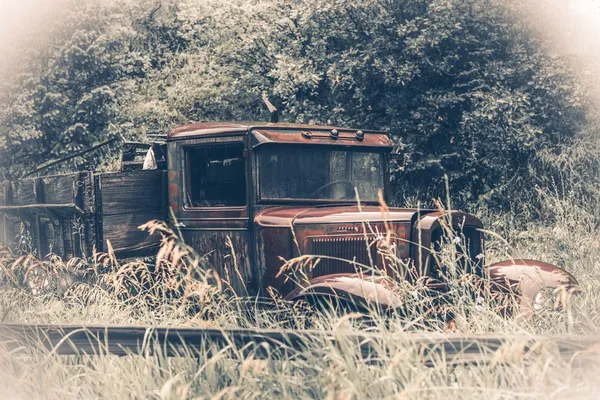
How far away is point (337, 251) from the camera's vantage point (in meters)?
5.61

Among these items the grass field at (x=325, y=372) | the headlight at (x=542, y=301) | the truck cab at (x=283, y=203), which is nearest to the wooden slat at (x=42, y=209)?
the truck cab at (x=283, y=203)

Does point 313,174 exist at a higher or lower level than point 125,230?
higher

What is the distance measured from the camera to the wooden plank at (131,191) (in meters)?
6.54

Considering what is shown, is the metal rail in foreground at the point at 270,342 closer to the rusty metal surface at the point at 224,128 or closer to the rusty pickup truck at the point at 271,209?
the rusty pickup truck at the point at 271,209

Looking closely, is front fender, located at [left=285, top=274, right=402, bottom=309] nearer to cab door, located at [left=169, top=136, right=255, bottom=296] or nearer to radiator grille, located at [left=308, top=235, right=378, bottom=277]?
radiator grille, located at [left=308, top=235, right=378, bottom=277]

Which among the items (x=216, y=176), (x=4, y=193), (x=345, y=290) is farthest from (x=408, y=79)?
(x=345, y=290)

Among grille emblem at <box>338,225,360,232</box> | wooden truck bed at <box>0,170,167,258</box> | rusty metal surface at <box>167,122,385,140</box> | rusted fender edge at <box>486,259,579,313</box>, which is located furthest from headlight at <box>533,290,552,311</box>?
wooden truck bed at <box>0,170,167,258</box>

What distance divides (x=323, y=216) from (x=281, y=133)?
882 millimetres

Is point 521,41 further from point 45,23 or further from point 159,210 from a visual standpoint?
point 45,23

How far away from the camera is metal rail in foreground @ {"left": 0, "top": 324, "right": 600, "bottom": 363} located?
3225 millimetres

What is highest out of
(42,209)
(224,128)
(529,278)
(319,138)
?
(224,128)

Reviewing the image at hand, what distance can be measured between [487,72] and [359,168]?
6.39 metres

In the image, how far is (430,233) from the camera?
5.26 meters

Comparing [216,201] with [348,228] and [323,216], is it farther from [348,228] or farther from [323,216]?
[348,228]
